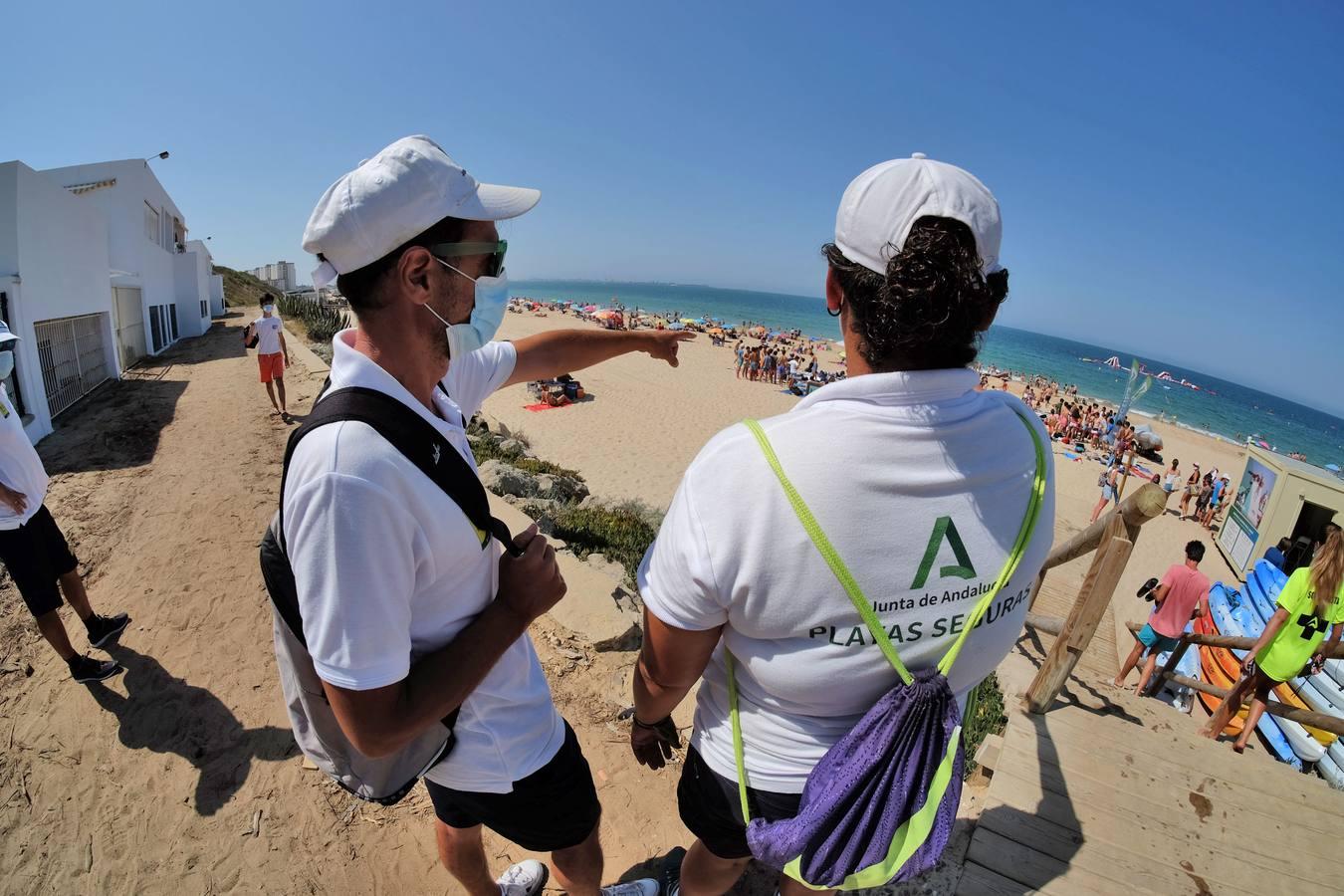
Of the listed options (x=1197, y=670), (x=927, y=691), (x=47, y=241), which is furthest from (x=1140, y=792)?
(x=47, y=241)

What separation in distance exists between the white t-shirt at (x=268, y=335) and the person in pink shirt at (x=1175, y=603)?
12.1 metres

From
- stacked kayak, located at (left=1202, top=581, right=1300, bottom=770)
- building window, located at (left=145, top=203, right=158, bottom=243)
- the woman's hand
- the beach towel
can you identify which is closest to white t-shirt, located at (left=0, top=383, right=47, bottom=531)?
the woman's hand

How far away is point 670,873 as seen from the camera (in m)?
2.37

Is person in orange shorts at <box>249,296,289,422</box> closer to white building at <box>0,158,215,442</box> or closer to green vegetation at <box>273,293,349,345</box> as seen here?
white building at <box>0,158,215,442</box>

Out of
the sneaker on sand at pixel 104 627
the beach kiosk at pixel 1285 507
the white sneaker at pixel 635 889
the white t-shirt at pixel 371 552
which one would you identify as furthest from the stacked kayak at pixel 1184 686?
the sneaker on sand at pixel 104 627

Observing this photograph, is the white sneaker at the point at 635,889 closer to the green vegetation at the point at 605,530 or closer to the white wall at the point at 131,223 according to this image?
the green vegetation at the point at 605,530

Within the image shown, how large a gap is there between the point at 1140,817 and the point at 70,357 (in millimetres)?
15033

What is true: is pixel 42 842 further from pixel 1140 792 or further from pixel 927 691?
pixel 1140 792

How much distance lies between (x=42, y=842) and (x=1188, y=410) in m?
74.9

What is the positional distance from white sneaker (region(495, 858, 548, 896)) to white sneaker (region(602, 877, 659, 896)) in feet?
0.08

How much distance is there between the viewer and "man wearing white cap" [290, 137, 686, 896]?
1.09 meters

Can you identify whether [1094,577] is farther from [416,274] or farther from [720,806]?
[416,274]

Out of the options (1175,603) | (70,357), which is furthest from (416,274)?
(70,357)

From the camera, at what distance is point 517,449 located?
38.3 ft
